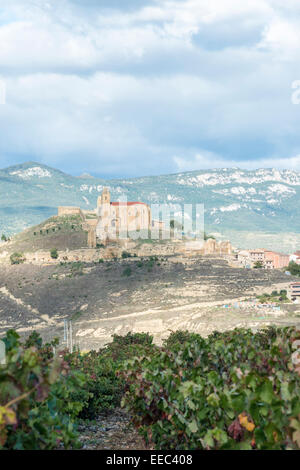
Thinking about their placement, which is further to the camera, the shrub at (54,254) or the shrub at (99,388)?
the shrub at (54,254)

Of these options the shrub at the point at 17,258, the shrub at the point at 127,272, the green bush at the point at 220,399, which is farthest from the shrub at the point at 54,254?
the green bush at the point at 220,399

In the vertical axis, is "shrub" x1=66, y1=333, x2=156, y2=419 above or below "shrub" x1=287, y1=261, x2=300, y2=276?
above

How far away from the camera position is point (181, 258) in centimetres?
9488

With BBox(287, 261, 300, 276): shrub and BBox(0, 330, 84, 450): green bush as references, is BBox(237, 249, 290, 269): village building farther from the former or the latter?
BBox(0, 330, 84, 450): green bush

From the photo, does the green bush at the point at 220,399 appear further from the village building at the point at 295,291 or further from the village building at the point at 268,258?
the village building at the point at 268,258

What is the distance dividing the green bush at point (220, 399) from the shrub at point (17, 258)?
9324 cm

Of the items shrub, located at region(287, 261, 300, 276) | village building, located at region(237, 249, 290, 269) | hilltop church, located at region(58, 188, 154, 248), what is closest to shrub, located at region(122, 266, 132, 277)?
shrub, located at region(287, 261, 300, 276)

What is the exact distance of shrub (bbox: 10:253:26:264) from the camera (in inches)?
3981

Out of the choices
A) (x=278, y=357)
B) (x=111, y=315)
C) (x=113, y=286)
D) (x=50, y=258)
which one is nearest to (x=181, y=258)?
(x=113, y=286)

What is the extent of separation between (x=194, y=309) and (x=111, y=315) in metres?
11.1

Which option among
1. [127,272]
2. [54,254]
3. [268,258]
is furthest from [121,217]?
[127,272]

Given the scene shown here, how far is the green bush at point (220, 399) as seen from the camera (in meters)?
4.75

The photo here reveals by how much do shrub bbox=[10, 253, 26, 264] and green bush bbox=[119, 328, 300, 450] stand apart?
9324 cm
